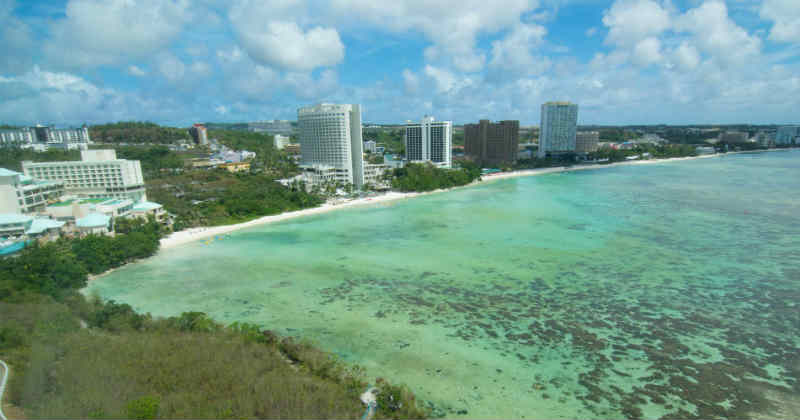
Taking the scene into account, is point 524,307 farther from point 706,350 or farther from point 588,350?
point 706,350

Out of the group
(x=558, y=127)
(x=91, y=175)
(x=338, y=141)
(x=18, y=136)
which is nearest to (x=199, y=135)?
(x=18, y=136)

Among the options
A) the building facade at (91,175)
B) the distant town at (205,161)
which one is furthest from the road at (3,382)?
the building facade at (91,175)

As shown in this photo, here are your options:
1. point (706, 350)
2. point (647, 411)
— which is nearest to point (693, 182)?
point (706, 350)

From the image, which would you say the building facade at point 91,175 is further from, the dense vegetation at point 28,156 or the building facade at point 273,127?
the building facade at point 273,127

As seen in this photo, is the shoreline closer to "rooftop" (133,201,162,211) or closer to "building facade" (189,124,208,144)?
"rooftop" (133,201,162,211)

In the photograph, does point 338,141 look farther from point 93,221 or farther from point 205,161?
point 93,221
